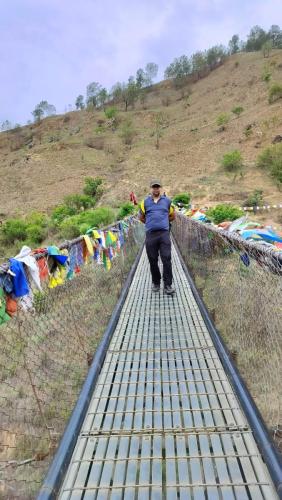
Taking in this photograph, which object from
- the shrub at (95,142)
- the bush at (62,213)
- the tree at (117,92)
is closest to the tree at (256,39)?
the tree at (117,92)

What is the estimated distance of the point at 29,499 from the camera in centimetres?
249

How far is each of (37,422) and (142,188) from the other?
37.4 m

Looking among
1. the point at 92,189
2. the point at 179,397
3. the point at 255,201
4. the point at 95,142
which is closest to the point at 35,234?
the point at 255,201

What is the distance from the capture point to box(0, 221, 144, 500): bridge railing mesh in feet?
9.17

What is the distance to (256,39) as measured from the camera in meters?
92.9

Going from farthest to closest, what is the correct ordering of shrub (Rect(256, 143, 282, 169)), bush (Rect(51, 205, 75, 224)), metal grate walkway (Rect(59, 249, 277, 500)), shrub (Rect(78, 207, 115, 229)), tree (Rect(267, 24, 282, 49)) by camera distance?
tree (Rect(267, 24, 282, 49)) < bush (Rect(51, 205, 75, 224)) < shrub (Rect(256, 143, 282, 169)) < shrub (Rect(78, 207, 115, 229)) < metal grate walkway (Rect(59, 249, 277, 500))

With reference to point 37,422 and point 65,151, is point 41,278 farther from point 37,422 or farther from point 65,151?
point 65,151

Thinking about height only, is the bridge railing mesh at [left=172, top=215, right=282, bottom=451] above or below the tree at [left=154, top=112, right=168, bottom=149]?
below

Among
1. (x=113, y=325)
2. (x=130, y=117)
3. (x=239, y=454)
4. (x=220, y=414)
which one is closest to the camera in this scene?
(x=239, y=454)

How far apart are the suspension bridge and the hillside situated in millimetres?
23394

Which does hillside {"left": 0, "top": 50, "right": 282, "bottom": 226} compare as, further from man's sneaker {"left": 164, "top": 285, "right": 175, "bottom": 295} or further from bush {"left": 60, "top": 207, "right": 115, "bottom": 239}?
man's sneaker {"left": 164, "top": 285, "right": 175, "bottom": 295}

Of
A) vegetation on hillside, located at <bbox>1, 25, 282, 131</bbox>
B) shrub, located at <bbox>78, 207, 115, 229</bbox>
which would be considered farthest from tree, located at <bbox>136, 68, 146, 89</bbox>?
shrub, located at <bbox>78, 207, 115, 229</bbox>

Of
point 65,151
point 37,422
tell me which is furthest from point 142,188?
point 37,422

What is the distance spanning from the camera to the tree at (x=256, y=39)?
3629 inches
